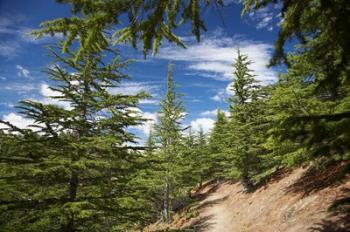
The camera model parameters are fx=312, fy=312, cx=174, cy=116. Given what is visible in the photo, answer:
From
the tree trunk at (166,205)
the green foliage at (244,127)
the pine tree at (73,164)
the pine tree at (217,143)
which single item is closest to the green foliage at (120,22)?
the pine tree at (73,164)

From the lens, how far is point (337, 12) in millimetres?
4621

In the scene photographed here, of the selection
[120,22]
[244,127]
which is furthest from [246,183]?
[120,22]

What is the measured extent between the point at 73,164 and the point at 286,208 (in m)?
13.5

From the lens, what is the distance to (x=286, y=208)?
17.9m

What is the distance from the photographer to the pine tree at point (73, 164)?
9.02m

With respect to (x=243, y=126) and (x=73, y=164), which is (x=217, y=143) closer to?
(x=243, y=126)

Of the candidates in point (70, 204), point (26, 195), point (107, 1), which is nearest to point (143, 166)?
point (70, 204)

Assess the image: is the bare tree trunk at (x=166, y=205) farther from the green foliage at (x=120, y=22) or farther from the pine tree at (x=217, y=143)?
the green foliage at (x=120, y=22)

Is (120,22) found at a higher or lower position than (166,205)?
higher

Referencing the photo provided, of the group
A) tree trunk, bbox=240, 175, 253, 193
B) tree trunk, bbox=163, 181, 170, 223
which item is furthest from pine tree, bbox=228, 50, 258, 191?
tree trunk, bbox=163, 181, 170, 223

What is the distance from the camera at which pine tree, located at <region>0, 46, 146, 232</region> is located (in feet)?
29.6

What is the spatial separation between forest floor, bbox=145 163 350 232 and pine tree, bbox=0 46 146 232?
99.7 inches

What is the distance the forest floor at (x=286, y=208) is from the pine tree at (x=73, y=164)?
99.7 inches

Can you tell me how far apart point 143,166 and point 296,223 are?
8.54m
